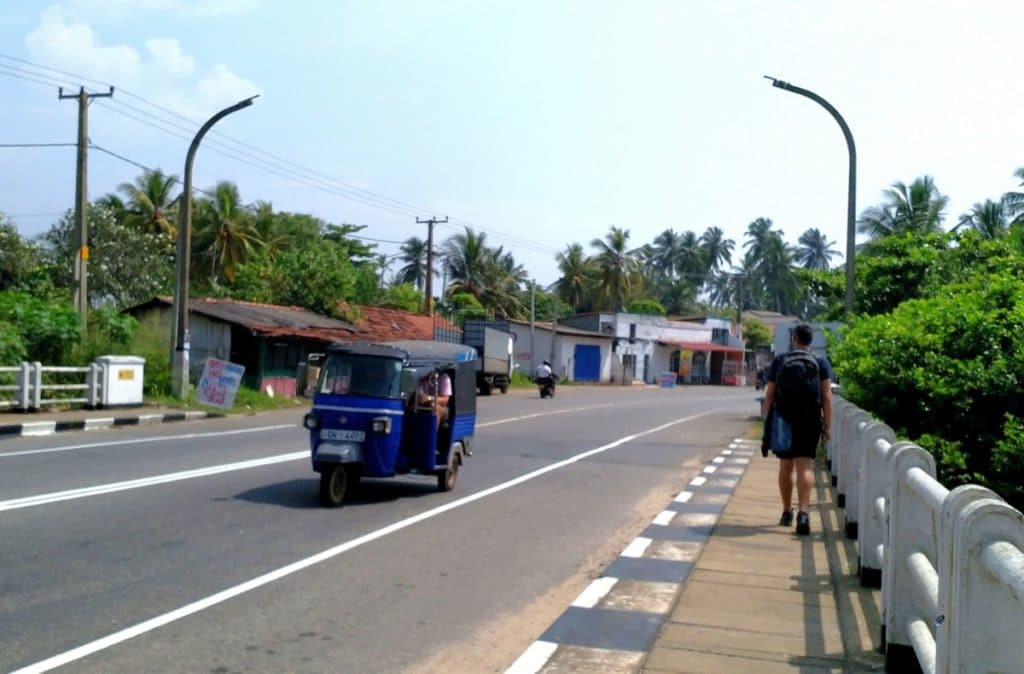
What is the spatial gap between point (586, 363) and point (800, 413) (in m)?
62.0

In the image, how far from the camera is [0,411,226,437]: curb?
64.6 feet

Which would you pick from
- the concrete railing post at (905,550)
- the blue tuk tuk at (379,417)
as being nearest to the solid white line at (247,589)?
the blue tuk tuk at (379,417)

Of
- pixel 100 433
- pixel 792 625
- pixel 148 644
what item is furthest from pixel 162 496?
pixel 100 433

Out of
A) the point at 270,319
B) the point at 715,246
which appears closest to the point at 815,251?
the point at 715,246

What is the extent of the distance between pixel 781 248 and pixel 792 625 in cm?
10851

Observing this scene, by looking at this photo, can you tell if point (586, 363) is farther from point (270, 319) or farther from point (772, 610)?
point (772, 610)

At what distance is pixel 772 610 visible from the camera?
24.8 ft

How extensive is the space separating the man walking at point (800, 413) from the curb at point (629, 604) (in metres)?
1.07

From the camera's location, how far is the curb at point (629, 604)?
6328mm

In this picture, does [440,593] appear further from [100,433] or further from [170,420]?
[170,420]

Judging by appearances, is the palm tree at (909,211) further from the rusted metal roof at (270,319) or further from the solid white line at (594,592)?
the solid white line at (594,592)

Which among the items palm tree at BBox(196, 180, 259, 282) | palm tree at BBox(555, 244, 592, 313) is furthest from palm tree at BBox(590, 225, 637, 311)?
palm tree at BBox(196, 180, 259, 282)

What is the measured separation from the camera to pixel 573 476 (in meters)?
15.9

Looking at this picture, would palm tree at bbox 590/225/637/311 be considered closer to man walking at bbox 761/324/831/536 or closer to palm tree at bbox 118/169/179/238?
palm tree at bbox 118/169/179/238
